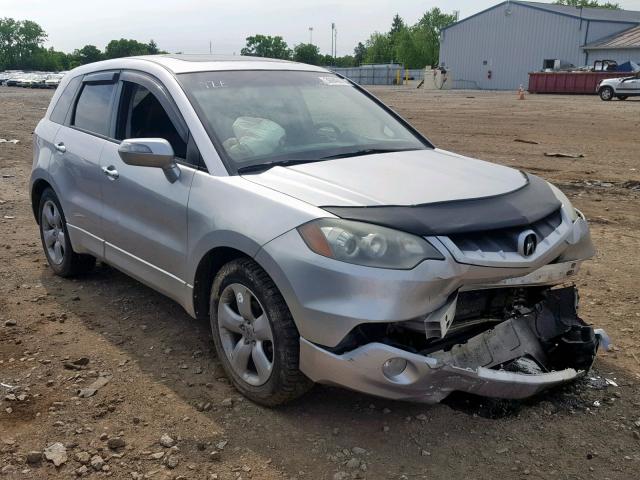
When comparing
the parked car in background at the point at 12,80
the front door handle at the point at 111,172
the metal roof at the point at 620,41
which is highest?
the metal roof at the point at 620,41

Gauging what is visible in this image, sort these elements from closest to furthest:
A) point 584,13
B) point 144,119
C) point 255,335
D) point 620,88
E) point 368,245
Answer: point 368,245 → point 255,335 → point 144,119 → point 620,88 → point 584,13

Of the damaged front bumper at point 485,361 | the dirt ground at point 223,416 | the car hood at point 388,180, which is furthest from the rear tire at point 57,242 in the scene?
the damaged front bumper at point 485,361

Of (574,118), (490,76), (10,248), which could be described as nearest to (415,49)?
(490,76)

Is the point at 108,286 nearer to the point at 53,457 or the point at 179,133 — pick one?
the point at 179,133

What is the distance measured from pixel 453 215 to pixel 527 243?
38 cm

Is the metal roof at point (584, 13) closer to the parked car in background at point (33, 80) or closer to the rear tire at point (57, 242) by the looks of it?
the parked car in background at point (33, 80)

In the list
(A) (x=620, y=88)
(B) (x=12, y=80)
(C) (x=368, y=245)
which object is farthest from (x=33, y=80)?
(C) (x=368, y=245)

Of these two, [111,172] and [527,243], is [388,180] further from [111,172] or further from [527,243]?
[111,172]

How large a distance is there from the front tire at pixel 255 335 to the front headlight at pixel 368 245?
1.32 feet

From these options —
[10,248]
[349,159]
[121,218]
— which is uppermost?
[349,159]

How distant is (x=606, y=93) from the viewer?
31062 millimetres

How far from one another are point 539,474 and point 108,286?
3.80m

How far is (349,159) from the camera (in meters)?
3.82

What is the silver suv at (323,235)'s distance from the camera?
2.90 metres
